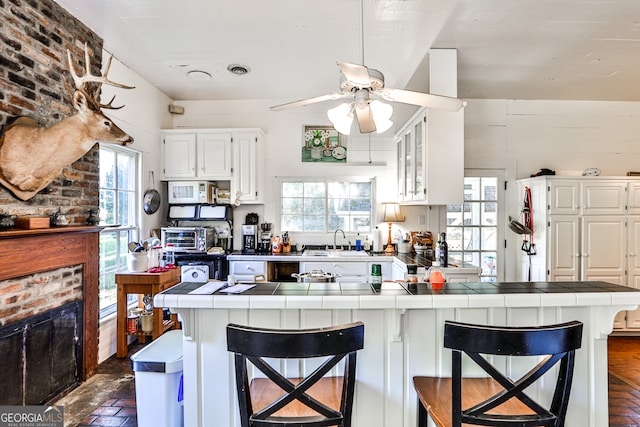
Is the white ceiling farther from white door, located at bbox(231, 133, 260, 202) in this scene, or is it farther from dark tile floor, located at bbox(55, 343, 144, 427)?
dark tile floor, located at bbox(55, 343, 144, 427)

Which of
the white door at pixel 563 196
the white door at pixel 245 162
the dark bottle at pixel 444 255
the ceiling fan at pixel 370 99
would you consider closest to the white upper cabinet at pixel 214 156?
the white door at pixel 245 162

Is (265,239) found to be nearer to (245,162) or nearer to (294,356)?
(245,162)

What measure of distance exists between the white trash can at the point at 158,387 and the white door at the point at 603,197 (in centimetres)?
437

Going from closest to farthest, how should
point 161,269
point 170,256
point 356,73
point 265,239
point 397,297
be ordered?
point 397,297 → point 356,73 → point 161,269 → point 170,256 → point 265,239

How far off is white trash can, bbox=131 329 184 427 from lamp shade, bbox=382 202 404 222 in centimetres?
327

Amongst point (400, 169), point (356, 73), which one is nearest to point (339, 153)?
point (400, 169)

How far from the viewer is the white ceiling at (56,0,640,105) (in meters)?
2.45

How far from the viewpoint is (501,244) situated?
441 cm

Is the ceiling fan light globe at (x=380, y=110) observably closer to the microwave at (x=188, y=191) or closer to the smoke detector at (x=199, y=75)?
the smoke detector at (x=199, y=75)

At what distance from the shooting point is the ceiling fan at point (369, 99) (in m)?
1.70

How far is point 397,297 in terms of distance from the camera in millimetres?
1484

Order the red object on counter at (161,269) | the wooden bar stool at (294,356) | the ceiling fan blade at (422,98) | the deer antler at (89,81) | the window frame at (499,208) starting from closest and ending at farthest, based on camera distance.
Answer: the wooden bar stool at (294,356), the ceiling fan blade at (422,98), the deer antler at (89,81), the red object on counter at (161,269), the window frame at (499,208)

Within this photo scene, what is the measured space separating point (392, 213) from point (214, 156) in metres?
2.47

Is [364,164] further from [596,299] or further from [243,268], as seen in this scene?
[596,299]
